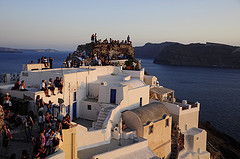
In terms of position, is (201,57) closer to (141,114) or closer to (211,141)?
(211,141)

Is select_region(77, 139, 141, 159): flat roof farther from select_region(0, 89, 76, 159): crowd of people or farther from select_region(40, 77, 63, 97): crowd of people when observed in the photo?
select_region(40, 77, 63, 97): crowd of people

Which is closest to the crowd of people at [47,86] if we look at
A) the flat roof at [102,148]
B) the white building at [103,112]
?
the white building at [103,112]

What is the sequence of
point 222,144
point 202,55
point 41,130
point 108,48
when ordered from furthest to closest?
point 202,55 → point 108,48 → point 222,144 → point 41,130

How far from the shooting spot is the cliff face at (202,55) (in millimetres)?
157500

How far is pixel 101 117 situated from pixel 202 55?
166398mm

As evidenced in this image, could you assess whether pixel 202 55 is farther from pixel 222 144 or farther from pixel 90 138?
pixel 90 138

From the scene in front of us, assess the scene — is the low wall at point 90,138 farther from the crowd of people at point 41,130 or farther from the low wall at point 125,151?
the crowd of people at point 41,130

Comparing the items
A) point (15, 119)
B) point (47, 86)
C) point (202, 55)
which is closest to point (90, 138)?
point (47, 86)

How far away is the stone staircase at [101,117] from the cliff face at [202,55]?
154m

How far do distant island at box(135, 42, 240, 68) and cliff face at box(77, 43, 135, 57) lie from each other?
13138 centimetres

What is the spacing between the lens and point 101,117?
19094 mm

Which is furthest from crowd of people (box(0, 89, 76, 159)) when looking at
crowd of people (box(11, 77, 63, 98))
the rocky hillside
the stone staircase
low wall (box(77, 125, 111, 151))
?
the rocky hillside

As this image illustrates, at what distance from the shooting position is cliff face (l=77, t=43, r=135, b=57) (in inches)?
1610

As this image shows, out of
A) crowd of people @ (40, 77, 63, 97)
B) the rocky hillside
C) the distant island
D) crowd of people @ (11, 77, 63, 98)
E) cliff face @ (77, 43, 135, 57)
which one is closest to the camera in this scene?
crowd of people @ (11, 77, 63, 98)
